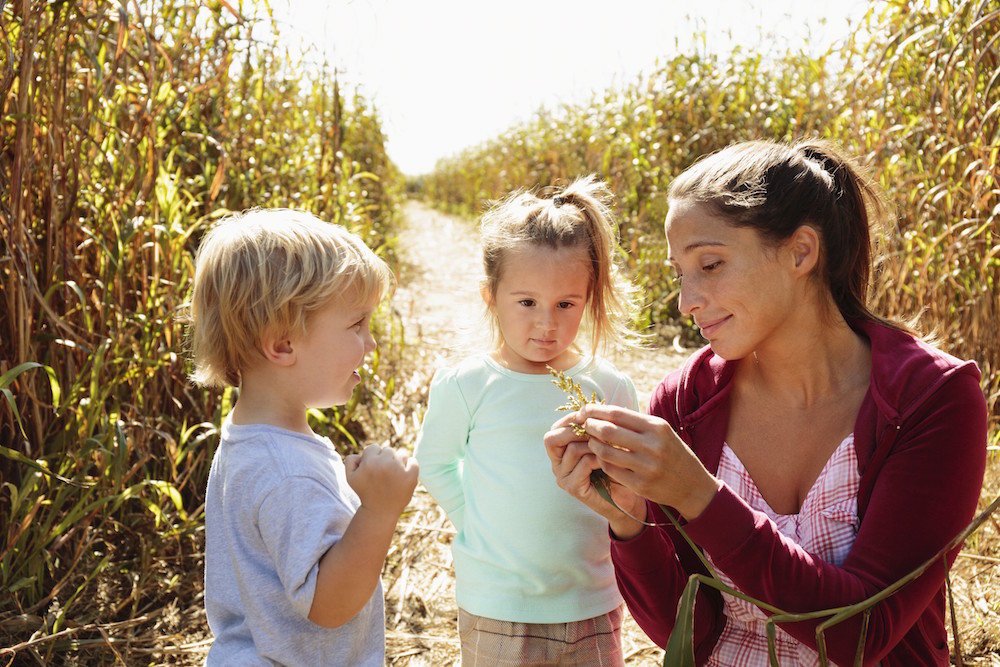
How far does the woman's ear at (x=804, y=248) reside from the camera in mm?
1533

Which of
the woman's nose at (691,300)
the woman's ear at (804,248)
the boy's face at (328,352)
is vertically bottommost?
the boy's face at (328,352)

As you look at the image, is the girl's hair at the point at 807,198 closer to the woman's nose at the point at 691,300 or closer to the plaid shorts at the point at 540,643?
the woman's nose at the point at 691,300

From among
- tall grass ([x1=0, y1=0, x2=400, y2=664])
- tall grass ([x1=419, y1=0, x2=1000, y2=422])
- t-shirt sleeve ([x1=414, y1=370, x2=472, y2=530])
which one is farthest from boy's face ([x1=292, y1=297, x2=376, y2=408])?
tall grass ([x1=419, y1=0, x2=1000, y2=422])

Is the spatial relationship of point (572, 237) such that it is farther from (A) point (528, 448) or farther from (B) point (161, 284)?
(B) point (161, 284)

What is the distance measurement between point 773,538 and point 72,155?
1.90m

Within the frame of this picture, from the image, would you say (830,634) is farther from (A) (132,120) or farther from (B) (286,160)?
(B) (286,160)

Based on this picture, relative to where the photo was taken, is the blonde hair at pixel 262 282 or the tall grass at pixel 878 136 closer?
the blonde hair at pixel 262 282

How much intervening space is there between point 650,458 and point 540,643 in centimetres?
67

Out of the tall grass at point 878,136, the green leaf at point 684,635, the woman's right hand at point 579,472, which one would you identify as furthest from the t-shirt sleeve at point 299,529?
the tall grass at point 878,136

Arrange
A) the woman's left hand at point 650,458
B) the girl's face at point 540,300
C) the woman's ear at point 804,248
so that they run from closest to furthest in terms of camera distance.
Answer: the woman's left hand at point 650,458 < the woman's ear at point 804,248 < the girl's face at point 540,300

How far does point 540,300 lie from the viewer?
1.89m

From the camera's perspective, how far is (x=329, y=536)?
4.25ft

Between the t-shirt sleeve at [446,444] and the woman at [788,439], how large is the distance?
43 cm

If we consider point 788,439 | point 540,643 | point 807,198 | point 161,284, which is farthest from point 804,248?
point 161,284
